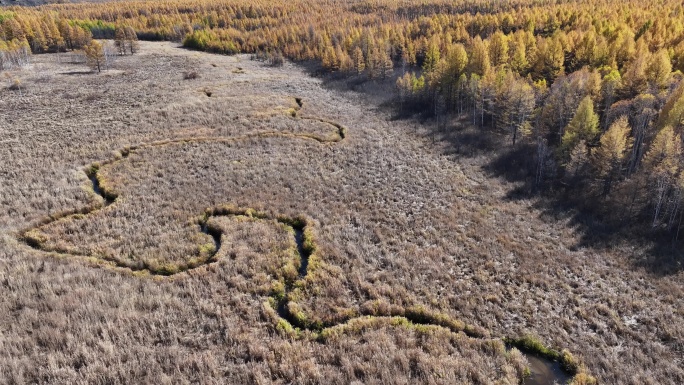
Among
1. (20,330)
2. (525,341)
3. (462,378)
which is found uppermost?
(20,330)

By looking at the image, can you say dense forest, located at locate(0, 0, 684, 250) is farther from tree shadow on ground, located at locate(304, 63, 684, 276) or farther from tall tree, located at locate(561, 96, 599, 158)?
tree shadow on ground, located at locate(304, 63, 684, 276)

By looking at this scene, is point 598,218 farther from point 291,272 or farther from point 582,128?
point 291,272

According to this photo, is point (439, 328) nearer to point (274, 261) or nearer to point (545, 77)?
point (274, 261)

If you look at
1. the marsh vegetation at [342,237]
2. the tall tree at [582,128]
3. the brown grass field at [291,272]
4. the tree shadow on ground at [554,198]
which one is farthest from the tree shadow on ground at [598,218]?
the tall tree at [582,128]

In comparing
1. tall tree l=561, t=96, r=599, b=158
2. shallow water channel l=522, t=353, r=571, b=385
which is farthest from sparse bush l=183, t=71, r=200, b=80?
shallow water channel l=522, t=353, r=571, b=385

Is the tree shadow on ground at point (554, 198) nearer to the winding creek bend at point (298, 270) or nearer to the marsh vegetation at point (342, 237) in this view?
the marsh vegetation at point (342, 237)

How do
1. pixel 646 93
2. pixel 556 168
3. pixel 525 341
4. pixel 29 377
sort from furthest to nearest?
pixel 646 93, pixel 556 168, pixel 525 341, pixel 29 377

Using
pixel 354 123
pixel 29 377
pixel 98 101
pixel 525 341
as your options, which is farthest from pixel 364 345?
pixel 98 101
